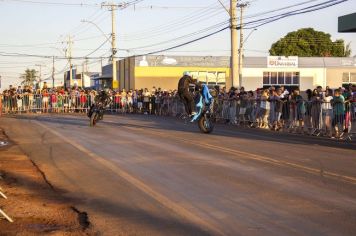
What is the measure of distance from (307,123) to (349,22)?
15.3 ft

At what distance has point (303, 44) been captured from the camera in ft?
312

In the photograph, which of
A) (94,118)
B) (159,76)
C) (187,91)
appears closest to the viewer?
(187,91)

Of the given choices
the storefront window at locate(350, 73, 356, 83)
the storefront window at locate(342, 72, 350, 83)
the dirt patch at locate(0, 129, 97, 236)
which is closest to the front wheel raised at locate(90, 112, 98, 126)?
the dirt patch at locate(0, 129, 97, 236)

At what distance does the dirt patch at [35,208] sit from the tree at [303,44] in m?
85.3

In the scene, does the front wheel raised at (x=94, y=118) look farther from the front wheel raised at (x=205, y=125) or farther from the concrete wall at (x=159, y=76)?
the concrete wall at (x=159, y=76)

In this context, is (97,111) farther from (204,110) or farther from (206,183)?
(206,183)

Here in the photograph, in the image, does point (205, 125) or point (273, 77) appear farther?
point (273, 77)

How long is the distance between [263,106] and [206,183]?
14.6m

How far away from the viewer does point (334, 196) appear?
884 centimetres

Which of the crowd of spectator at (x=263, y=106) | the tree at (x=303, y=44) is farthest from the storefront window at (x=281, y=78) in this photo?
the crowd of spectator at (x=263, y=106)

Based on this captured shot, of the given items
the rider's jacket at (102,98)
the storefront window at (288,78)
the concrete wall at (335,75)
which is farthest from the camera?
the concrete wall at (335,75)

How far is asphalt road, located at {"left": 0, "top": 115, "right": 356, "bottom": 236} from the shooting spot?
730cm

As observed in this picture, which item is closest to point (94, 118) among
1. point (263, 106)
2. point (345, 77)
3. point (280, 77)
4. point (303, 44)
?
point (263, 106)

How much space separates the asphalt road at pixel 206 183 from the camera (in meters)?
7.30
